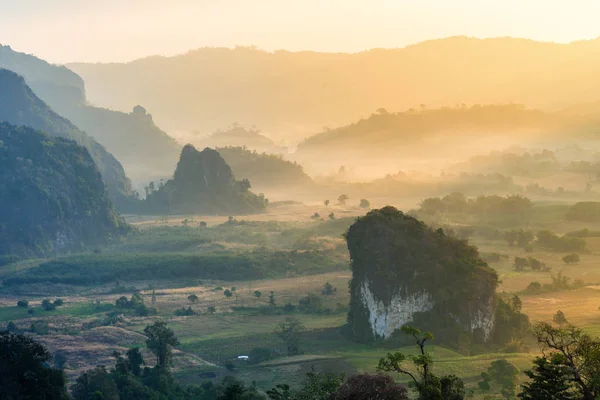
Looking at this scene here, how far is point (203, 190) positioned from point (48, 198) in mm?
32696

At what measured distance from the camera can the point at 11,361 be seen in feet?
128

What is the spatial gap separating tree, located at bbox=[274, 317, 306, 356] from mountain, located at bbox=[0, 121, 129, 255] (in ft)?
163

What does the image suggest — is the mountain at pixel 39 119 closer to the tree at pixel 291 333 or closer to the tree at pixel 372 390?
the tree at pixel 291 333

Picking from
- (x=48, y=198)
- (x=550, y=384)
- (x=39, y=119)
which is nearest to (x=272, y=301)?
(x=550, y=384)

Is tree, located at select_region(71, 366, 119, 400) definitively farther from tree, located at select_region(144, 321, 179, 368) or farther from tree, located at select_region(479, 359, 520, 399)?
tree, located at select_region(479, 359, 520, 399)

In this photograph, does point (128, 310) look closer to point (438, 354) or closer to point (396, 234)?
point (396, 234)

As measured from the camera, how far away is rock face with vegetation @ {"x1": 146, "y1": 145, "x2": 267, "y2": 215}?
132 m

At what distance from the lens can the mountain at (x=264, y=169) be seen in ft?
555

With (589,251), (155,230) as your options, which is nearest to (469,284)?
(589,251)

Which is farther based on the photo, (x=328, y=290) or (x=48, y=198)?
(x=48, y=198)

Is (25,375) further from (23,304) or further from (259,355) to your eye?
(23,304)

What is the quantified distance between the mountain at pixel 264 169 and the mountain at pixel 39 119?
93.6 feet

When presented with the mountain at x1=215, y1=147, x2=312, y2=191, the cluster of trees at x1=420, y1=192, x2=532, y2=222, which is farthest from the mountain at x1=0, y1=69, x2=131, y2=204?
the cluster of trees at x1=420, y1=192, x2=532, y2=222

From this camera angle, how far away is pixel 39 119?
5719 inches
